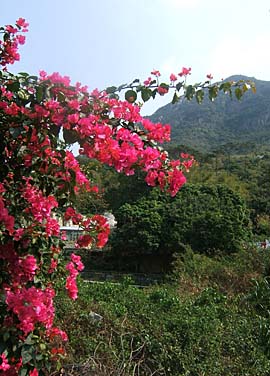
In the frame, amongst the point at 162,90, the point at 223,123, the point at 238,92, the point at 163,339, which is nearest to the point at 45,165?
the point at 162,90

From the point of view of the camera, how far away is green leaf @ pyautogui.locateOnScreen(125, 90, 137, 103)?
172 centimetres

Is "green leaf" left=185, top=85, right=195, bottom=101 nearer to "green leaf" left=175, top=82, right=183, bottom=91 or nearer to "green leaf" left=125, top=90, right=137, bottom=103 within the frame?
"green leaf" left=175, top=82, right=183, bottom=91

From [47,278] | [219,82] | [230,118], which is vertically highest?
[230,118]

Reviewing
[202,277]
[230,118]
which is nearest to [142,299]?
[202,277]

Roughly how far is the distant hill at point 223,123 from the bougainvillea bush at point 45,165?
60.0 metres

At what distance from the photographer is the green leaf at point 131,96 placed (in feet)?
5.65

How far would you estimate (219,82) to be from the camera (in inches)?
71.2

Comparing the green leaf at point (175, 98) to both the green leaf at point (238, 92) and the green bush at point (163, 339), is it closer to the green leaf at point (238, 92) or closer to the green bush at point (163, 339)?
the green leaf at point (238, 92)

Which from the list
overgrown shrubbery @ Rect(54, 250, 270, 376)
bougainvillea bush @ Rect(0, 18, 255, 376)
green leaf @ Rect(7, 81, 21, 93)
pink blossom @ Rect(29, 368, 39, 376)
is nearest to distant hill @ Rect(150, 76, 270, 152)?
overgrown shrubbery @ Rect(54, 250, 270, 376)

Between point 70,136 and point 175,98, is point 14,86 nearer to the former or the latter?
point 70,136

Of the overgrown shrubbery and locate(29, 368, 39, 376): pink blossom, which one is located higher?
locate(29, 368, 39, 376): pink blossom

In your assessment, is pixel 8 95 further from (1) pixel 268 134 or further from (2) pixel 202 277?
(1) pixel 268 134

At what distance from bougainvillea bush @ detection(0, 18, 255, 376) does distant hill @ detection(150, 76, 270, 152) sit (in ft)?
197

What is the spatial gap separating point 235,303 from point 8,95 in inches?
174
